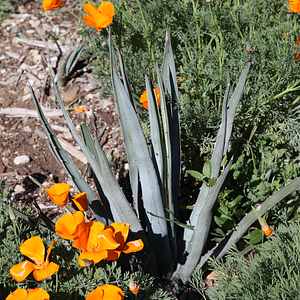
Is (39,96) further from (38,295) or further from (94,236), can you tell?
(38,295)

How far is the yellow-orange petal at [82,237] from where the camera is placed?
1939mm

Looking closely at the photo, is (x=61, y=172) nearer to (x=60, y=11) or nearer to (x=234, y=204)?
(x=234, y=204)

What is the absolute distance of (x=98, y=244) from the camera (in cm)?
194

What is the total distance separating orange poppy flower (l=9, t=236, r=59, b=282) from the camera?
6.30 feet

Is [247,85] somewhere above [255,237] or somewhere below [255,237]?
above

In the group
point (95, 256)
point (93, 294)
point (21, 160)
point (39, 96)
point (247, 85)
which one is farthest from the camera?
point (39, 96)

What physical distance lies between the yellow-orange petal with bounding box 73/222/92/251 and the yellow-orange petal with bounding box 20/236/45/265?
0.12 metres

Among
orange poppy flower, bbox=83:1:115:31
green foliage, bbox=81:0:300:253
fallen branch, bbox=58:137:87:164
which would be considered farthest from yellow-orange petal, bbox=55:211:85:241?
fallen branch, bbox=58:137:87:164

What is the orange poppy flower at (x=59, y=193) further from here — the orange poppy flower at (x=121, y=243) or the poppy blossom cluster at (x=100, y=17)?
the poppy blossom cluster at (x=100, y=17)

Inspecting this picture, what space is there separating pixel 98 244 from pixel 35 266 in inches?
7.9

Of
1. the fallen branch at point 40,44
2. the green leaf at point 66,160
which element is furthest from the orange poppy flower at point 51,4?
the fallen branch at point 40,44

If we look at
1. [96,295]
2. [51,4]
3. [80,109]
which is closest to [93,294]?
[96,295]

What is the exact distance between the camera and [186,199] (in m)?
2.98

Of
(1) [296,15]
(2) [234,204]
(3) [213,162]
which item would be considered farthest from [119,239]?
(1) [296,15]
